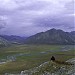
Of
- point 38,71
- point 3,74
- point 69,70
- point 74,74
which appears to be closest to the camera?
point 74,74

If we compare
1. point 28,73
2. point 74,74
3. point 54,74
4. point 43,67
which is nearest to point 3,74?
point 28,73

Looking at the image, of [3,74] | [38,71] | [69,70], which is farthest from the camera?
[3,74]

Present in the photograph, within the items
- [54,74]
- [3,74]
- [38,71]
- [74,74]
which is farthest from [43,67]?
[3,74]

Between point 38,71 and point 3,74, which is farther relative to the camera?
point 3,74

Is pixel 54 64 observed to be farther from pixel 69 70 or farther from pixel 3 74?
pixel 3 74

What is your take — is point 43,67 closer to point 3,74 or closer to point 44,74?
point 44,74

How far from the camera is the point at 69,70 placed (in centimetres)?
4856

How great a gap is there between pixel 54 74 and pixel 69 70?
3471 millimetres

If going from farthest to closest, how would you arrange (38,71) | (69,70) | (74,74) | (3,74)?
(3,74), (38,71), (69,70), (74,74)

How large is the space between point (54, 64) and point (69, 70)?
571cm

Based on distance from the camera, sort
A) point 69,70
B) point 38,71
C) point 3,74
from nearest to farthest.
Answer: point 69,70 < point 38,71 < point 3,74

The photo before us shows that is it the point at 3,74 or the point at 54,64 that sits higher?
the point at 54,64

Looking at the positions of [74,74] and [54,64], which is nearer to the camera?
[74,74]

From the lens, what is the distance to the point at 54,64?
53.4m
